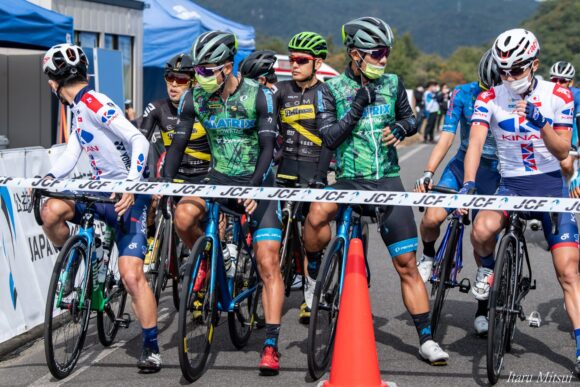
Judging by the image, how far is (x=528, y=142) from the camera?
6.47m

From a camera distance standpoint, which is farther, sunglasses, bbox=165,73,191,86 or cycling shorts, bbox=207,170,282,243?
sunglasses, bbox=165,73,191,86

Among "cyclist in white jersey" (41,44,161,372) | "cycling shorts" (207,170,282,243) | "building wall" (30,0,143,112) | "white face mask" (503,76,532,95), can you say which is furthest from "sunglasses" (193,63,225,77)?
"building wall" (30,0,143,112)

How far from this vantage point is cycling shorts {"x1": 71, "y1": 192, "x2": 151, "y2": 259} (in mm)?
6520

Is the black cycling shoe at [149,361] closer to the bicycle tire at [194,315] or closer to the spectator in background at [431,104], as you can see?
the bicycle tire at [194,315]

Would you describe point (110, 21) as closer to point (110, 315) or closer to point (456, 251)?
point (110, 315)

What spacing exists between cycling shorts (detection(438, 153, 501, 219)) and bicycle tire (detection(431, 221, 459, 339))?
500 mm

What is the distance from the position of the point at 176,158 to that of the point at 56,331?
145 centimetres

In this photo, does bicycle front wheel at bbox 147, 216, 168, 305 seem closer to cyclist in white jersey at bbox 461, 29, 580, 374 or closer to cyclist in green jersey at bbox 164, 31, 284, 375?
cyclist in green jersey at bbox 164, 31, 284, 375

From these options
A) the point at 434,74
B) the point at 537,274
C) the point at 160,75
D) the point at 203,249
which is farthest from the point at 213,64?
the point at 434,74

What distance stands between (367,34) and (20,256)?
3.31 m

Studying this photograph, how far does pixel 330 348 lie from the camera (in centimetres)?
655

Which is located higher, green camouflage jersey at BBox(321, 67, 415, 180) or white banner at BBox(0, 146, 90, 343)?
green camouflage jersey at BBox(321, 67, 415, 180)

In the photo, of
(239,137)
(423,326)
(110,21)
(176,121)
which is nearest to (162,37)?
(110,21)

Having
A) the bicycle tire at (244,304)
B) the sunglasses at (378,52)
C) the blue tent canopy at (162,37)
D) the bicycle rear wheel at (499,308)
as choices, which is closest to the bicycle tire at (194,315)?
the bicycle tire at (244,304)
